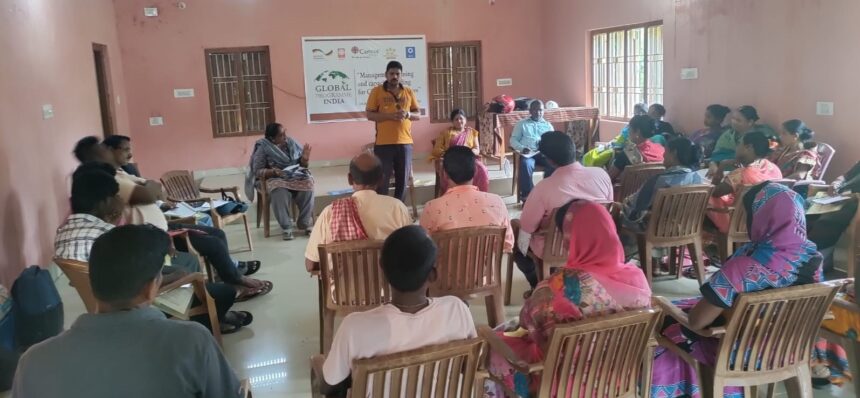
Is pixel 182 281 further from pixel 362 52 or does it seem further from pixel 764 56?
pixel 362 52

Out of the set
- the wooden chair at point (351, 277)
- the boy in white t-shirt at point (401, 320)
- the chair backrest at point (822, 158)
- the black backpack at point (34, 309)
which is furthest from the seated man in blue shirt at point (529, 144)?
the boy in white t-shirt at point (401, 320)

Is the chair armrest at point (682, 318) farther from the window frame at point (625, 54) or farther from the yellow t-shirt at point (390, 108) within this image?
the window frame at point (625, 54)

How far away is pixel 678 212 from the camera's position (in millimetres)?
3791

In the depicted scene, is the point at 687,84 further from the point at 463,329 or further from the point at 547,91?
the point at 463,329

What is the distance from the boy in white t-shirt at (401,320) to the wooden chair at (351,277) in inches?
34.7

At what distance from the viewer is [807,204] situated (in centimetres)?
388

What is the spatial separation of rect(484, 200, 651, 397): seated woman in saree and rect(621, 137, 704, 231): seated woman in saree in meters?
1.77

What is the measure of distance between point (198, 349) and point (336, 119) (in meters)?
8.18

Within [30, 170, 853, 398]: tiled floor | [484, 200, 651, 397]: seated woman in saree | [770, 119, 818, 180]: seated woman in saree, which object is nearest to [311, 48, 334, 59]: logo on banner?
[30, 170, 853, 398]: tiled floor

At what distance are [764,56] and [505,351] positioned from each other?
515cm

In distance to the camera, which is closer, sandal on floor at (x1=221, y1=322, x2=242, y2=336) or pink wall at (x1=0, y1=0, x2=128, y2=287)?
sandal on floor at (x1=221, y1=322, x2=242, y2=336)

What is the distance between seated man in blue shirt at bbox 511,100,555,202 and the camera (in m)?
6.83

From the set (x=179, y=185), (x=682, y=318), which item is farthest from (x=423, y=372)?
(x=179, y=185)

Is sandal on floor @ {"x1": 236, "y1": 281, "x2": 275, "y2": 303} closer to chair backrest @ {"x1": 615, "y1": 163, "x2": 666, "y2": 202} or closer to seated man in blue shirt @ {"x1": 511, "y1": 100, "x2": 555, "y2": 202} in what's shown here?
chair backrest @ {"x1": 615, "y1": 163, "x2": 666, "y2": 202}
